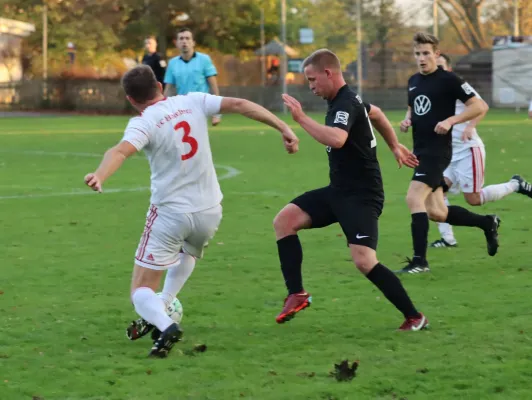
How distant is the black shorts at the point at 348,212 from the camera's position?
672cm

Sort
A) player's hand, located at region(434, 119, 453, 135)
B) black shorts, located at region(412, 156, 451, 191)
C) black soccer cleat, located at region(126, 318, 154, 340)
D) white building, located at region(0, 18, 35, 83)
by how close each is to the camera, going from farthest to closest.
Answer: white building, located at region(0, 18, 35, 83)
black shorts, located at region(412, 156, 451, 191)
player's hand, located at region(434, 119, 453, 135)
black soccer cleat, located at region(126, 318, 154, 340)

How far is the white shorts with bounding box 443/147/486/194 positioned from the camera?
10570 millimetres

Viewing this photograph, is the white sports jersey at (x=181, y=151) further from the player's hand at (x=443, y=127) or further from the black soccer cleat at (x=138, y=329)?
the player's hand at (x=443, y=127)

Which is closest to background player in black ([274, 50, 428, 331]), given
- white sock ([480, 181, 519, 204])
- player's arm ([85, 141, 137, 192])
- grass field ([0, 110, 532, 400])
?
grass field ([0, 110, 532, 400])

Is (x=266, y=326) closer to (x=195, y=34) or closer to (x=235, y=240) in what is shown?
(x=235, y=240)

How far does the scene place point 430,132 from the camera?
9.20 m

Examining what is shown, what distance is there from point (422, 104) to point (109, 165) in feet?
13.3

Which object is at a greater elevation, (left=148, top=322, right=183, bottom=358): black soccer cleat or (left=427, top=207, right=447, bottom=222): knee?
(left=427, top=207, right=447, bottom=222): knee

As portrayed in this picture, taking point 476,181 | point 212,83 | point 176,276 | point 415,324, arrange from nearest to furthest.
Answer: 1. point 415,324
2. point 176,276
3. point 476,181
4. point 212,83

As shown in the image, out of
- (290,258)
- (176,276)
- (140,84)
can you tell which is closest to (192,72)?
(290,258)

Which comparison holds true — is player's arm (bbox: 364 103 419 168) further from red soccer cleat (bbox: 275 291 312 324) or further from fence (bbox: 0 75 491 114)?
fence (bbox: 0 75 491 114)

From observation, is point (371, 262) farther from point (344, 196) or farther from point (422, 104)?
point (422, 104)

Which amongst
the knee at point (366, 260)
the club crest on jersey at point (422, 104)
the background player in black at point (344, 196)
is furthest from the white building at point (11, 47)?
the knee at point (366, 260)

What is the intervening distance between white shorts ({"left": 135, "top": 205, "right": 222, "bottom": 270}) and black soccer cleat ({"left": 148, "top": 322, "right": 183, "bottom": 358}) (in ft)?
1.43
